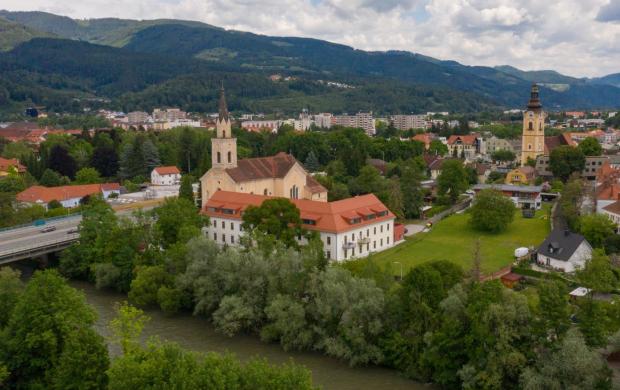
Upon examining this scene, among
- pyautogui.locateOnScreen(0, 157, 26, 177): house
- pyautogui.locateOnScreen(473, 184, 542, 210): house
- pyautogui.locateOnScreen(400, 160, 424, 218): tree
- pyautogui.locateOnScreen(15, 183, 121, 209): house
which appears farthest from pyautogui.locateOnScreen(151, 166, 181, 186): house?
pyautogui.locateOnScreen(473, 184, 542, 210): house

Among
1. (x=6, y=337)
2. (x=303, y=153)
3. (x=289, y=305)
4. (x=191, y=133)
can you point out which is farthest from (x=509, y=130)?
(x=6, y=337)

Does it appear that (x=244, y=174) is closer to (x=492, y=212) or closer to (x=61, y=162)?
(x=492, y=212)

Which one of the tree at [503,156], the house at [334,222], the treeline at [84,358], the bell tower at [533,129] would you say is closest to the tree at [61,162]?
the house at [334,222]

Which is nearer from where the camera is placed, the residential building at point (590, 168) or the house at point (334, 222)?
the house at point (334, 222)

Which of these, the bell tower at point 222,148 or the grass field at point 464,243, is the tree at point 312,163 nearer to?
the bell tower at point 222,148

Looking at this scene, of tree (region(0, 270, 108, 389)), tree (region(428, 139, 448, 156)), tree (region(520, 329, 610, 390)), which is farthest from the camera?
tree (region(428, 139, 448, 156))

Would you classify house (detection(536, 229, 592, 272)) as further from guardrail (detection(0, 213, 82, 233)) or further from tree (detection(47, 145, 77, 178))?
tree (detection(47, 145, 77, 178))
